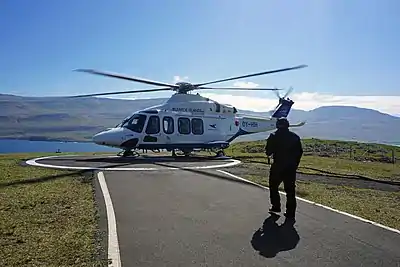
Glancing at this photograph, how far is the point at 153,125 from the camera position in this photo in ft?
85.1

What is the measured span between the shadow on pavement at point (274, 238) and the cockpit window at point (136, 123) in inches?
690

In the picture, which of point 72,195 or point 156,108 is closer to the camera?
point 72,195

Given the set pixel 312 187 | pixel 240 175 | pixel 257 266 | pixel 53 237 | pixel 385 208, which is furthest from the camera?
pixel 240 175

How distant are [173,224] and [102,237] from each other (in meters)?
1.63

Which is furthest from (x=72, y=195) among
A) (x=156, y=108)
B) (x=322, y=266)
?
(x=156, y=108)

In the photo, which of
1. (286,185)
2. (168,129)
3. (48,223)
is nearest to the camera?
(48,223)

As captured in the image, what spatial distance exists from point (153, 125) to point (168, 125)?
112cm

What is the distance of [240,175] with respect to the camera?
16.2 metres

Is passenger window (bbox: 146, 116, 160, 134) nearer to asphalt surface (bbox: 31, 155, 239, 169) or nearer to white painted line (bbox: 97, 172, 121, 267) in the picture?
asphalt surface (bbox: 31, 155, 239, 169)

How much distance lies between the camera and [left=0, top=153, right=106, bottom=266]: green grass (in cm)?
578

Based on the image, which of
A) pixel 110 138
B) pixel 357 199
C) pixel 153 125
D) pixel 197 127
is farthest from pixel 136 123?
pixel 357 199

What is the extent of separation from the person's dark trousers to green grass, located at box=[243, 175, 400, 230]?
168cm

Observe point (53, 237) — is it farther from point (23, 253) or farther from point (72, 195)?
point (72, 195)

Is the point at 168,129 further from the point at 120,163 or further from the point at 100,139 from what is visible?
the point at 120,163
